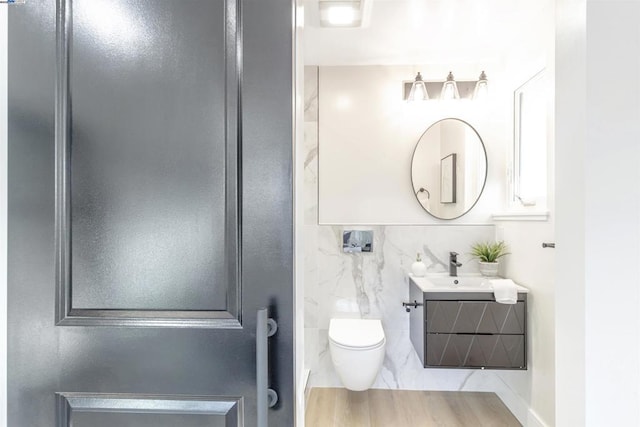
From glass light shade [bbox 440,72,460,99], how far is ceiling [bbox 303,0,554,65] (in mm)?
187

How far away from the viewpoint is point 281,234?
77 centimetres

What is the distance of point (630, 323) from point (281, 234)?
0.93 metres

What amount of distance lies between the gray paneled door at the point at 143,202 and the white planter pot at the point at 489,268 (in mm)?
2260

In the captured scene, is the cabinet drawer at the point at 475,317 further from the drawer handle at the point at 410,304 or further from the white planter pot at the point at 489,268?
the white planter pot at the point at 489,268

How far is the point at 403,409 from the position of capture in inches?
97.7

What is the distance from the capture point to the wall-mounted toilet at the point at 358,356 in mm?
2221

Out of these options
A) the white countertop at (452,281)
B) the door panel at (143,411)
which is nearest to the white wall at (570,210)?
the door panel at (143,411)

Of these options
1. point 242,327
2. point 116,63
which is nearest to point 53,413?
point 242,327

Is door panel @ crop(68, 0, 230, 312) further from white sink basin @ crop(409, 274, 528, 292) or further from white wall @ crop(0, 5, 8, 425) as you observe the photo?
white sink basin @ crop(409, 274, 528, 292)

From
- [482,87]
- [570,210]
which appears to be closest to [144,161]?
[570,210]

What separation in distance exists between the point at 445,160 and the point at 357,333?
148 centimetres

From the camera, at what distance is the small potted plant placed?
2.61 m

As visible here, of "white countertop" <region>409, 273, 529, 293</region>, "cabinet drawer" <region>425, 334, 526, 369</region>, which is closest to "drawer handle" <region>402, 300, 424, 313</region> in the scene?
"white countertop" <region>409, 273, 529, 293</region>

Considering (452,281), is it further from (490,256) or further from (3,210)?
(3,210)
